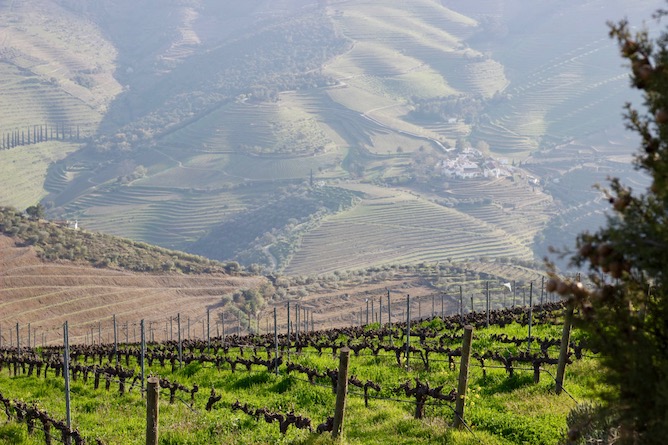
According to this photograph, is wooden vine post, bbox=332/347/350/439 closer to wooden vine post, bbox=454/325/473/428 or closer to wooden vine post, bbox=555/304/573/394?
wooden vine post, bbox=454/325/473/428

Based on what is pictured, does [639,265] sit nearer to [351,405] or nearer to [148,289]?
[351,405]

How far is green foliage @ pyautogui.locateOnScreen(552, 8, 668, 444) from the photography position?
4.41 metres

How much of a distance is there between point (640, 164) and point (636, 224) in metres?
0.41

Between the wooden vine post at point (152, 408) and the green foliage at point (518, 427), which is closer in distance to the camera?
the wooden vine post at point (152, 408)

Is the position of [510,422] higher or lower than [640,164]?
lower

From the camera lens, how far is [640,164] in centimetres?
460

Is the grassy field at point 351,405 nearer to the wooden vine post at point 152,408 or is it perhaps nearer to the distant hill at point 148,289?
the wooden vine post at point 152,408

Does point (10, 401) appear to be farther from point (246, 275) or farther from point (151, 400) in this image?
point (246, 275)

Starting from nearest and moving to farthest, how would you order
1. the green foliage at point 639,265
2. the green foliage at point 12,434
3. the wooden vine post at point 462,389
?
the green foliage at point 639,265
the wooden vine post at point 462,389
the green foliage at point 12,434

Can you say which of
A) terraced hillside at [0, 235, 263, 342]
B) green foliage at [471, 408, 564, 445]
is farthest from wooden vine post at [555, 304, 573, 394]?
terraced hillside at [0, 235, 263, 342]

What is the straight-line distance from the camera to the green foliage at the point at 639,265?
14.5 feet

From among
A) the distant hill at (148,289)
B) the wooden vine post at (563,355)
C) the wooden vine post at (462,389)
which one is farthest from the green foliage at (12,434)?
the distant hill at (148,289)

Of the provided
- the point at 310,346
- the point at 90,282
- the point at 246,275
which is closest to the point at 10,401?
the point at 310,346

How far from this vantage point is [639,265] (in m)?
4.51
